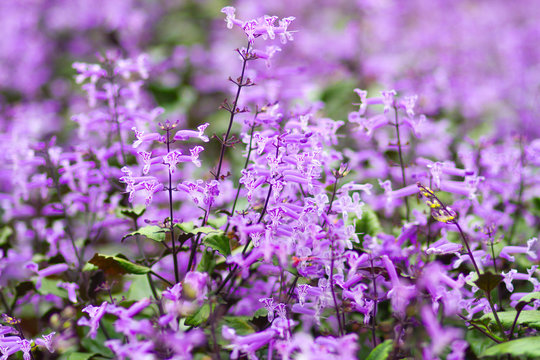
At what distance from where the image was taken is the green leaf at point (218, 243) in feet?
6.67

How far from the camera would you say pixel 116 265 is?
7.58 feet

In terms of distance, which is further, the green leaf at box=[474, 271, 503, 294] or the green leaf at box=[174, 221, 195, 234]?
the green leaf at box=[174, 221, 195, 234]

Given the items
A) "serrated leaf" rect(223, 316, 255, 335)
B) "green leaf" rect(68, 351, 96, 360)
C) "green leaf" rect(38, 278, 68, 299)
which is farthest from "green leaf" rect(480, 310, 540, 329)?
"green leaf" rect(38, 278, 68, 299)

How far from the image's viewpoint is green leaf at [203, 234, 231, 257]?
6.67 ft

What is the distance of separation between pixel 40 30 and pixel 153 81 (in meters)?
2.80

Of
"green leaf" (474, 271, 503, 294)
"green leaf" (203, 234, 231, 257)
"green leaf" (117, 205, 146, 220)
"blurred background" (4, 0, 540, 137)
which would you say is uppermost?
"blurred background" (4, 0, 540, 137)

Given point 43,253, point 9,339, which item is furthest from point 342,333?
point 43,253

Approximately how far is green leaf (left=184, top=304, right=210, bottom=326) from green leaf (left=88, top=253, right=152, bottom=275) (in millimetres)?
267

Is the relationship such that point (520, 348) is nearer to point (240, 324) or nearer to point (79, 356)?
point (240, 324)

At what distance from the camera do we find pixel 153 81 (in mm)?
5082

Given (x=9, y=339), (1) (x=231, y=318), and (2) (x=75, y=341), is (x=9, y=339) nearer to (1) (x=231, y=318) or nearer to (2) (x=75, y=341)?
(2) (x=75, y=341)

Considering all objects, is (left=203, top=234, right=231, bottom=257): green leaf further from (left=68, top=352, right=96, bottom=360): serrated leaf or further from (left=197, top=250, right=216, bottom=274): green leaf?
(left=68, top=352, right=96, bottom=360): serrated leaf

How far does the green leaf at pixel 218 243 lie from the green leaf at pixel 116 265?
11.7 inches

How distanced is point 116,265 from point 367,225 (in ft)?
4.14
